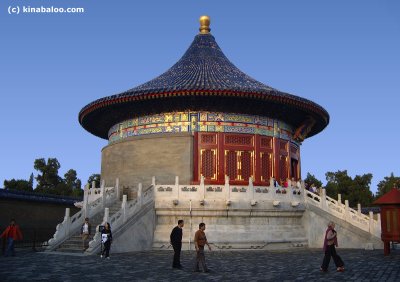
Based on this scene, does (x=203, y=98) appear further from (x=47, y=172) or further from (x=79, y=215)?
(x=47, y=172)

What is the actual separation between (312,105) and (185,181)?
25.7ft

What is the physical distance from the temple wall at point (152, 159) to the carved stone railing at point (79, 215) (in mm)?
1760

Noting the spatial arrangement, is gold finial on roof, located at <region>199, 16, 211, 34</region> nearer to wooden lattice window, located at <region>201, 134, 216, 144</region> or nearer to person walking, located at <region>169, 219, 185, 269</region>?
wooden lattice window, located at <region>201, 134, 216, 144</region>

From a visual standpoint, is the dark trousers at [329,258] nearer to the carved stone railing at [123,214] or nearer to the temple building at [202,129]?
the carved stone railing at [123,214]

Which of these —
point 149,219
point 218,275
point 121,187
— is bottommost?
point 218,275

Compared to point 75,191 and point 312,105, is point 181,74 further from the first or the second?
point 75,191

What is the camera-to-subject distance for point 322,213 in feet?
67.4

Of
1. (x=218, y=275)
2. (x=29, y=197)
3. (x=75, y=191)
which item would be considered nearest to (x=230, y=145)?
(x=29, y=197)

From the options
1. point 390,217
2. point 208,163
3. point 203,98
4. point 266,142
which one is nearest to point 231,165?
point 208,163

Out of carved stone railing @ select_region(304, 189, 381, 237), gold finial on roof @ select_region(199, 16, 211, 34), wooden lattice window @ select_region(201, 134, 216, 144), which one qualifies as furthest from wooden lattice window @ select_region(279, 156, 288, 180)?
gold finial on roof @ select_region(199, 16, 211, 34)

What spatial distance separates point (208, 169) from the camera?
2227 cm

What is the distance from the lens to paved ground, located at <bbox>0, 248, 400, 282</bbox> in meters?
10.2

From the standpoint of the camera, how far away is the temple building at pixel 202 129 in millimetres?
22125

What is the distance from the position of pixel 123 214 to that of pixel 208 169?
6.10 meters
